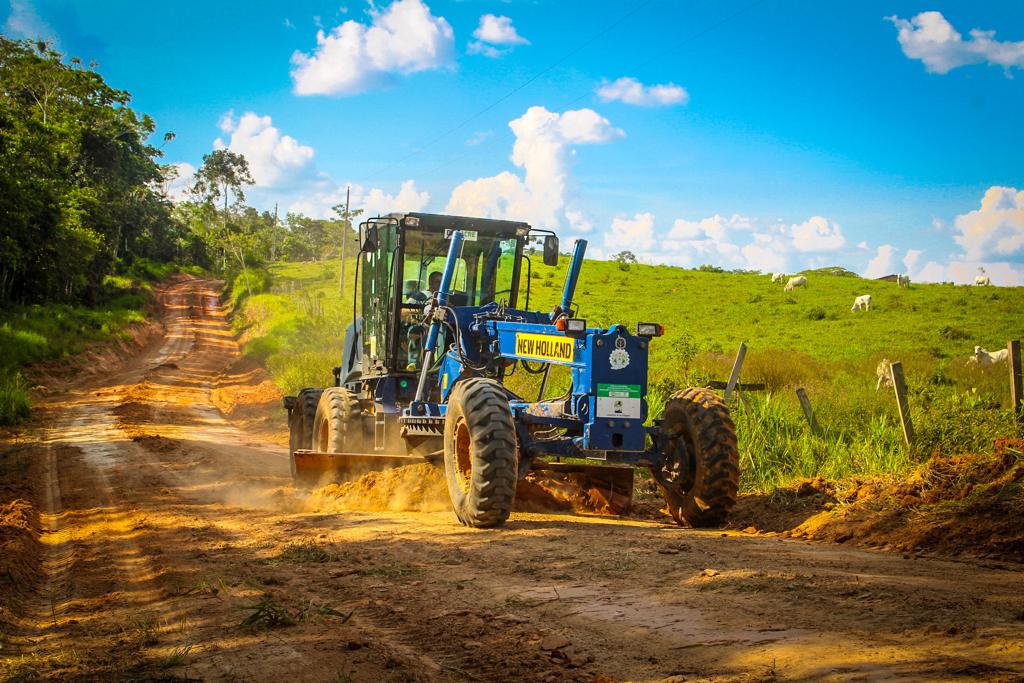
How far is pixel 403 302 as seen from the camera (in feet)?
36.0

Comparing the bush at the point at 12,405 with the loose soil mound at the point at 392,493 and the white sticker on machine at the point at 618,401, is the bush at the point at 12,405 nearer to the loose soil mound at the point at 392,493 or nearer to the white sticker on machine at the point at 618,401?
the loose soil mound at the point at 392,493

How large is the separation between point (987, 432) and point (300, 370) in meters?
18.5

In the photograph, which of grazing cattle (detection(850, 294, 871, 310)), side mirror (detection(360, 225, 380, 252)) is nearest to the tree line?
side mirror (detection(360, 225, 380, 252))

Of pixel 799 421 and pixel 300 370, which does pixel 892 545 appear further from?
pixel 300 370

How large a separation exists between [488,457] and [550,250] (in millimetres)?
3487

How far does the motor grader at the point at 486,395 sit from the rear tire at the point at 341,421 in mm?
18

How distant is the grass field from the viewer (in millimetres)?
10750

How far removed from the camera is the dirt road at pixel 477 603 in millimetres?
4203

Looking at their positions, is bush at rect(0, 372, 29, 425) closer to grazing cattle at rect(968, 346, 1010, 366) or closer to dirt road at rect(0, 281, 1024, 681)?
dirt road at rect(0, 281, 1024, 681)

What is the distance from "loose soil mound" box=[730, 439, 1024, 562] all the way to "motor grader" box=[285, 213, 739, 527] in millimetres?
937

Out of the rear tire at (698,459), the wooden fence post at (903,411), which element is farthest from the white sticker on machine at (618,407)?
the wooden fence post at (903,411)

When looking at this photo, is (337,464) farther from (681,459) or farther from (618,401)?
(681,459)

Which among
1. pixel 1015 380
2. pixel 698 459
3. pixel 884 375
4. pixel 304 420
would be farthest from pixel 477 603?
pixel 884 375

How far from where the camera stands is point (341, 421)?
1125cm
